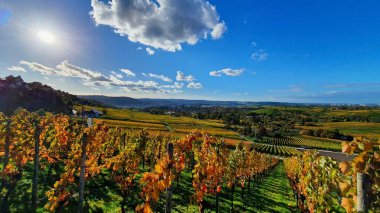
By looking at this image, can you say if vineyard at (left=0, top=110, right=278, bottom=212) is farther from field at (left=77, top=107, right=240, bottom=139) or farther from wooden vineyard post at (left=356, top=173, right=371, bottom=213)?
field at (left=77, top=107, right=240, bottom=139)

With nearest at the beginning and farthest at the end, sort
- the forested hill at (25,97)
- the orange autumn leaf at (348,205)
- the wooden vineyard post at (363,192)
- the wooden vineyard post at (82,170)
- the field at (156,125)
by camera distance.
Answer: the wooden vineyard post at (363,192)
the orange autumn leaf at (348,205)
the wooden vineyard post at (82,170)
the forested hill at (25,97)
the field at (156,125)

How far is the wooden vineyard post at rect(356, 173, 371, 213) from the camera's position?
315 centimetres

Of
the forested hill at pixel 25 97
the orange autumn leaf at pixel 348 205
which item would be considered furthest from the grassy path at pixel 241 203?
the forested hill at pixel 25 97

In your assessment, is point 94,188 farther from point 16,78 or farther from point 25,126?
point 16,78

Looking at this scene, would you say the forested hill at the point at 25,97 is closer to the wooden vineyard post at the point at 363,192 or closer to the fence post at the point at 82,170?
the fence post at the point at 82,170

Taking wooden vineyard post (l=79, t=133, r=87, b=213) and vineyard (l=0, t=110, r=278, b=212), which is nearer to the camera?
vineyard (l=0, t=110, r=278, b=212)

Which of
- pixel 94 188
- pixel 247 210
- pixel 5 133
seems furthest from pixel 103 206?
pixel 247 210

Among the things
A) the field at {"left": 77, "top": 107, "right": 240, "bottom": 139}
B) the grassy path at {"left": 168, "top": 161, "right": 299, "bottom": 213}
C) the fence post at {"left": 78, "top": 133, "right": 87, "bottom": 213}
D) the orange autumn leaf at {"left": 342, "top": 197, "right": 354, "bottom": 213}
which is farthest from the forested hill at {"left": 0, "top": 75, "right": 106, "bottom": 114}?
the orange autumn leaf at {"left": 342, "top": 197, "right": 354, "bottom": 213}

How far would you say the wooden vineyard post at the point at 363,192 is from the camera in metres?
3.15

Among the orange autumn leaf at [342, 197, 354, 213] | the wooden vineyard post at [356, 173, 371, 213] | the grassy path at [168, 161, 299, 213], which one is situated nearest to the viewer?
the wooden vineyard post at [356, 173, 371, 213]

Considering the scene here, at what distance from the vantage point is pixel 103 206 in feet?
51.6

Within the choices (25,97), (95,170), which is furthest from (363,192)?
(25,97)

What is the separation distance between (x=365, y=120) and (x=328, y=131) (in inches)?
2810

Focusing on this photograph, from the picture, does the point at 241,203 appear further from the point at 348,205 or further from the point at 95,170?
the point at 348,205
